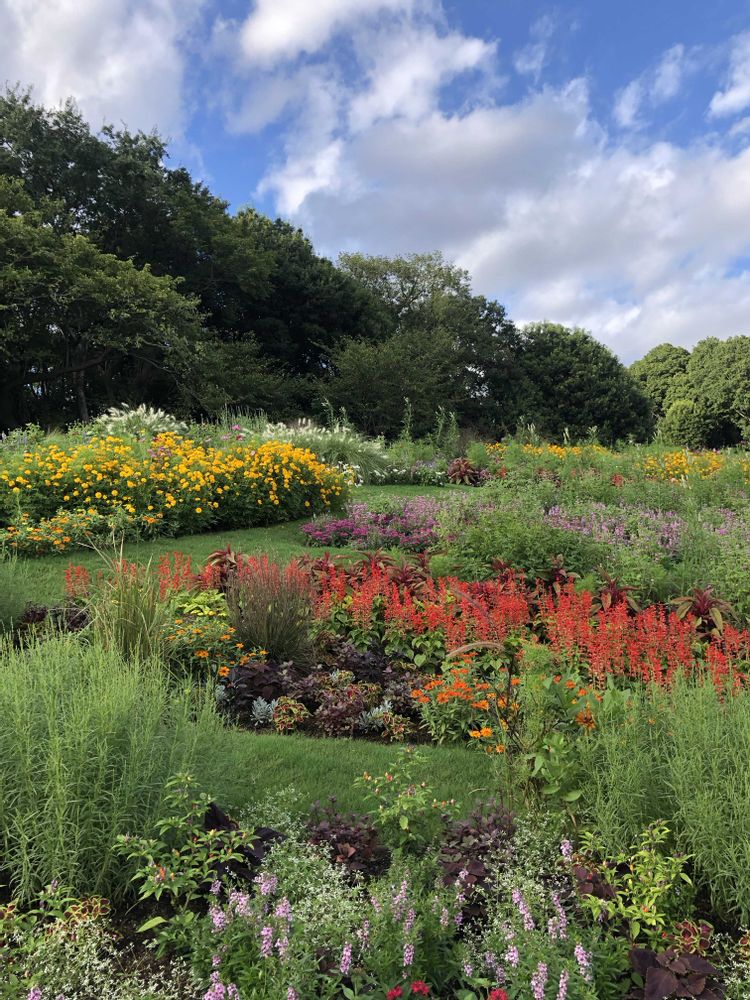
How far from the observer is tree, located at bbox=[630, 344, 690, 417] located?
148ft

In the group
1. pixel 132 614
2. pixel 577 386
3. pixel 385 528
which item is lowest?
pixel 132 614

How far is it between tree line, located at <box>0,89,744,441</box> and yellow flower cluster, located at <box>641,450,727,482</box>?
12.3m

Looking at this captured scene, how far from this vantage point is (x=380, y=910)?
1798mm

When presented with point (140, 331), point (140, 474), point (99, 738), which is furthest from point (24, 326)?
point (99, 738)

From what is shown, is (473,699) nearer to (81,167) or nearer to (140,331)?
(140,331)

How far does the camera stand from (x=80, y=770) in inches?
86.4

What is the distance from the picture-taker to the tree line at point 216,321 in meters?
20.1

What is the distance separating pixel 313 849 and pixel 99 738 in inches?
30.9

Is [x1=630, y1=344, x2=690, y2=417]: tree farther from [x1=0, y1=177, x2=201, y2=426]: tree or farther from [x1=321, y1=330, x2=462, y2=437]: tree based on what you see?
[x1=0, y1=177, x2=201, y2=426]: tree

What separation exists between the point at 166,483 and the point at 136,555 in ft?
7.47

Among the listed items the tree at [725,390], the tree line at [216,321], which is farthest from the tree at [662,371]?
the tree line at [216,321]

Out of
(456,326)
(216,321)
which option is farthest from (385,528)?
(456,326)

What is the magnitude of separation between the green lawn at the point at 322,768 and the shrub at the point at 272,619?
815mm

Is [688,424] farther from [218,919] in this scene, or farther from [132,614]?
[218,919]
